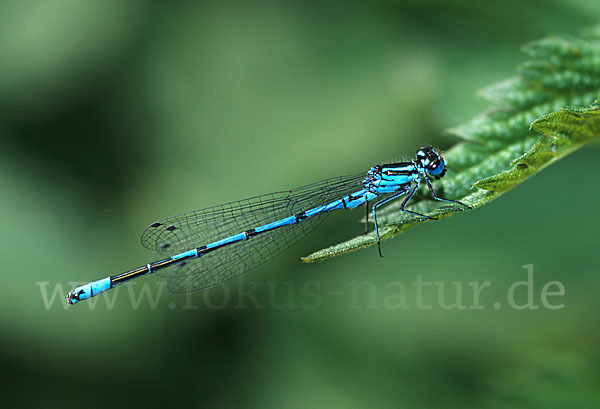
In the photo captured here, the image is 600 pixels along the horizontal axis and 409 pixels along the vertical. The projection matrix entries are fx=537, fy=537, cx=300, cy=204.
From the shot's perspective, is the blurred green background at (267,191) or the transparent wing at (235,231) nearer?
the blurred green background at (267,191)

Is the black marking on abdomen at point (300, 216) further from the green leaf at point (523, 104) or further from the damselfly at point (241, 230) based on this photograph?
the green leaf at point (523, 104)

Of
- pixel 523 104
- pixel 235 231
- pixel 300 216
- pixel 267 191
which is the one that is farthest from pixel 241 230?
pixel 523 104

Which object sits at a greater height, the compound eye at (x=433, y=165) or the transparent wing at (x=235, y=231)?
the compound eye at (x=433, y=165)

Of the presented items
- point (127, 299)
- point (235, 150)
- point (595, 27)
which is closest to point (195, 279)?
point (127, 299)

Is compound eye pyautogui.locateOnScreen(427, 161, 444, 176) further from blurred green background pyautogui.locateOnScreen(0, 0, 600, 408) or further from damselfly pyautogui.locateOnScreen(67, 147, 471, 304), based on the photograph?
blurred green background pyautogui.locateOnScreen(0, 0, 600, 408)

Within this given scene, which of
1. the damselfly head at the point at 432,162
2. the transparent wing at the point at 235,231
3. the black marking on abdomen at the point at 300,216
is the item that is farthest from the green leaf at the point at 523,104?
the black marking on abdomen at the point at 300,216

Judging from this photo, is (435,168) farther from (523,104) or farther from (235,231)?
(235,231)

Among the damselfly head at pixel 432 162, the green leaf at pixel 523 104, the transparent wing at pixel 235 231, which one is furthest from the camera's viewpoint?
the transparent wing at pixel 235 231

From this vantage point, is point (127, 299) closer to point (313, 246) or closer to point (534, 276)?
point (313, 246)

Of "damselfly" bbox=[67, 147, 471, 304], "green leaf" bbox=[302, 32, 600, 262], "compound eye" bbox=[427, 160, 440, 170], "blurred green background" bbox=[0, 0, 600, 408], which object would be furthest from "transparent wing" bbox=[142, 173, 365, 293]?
"green leaf" bbox=[302, 32, 600, 262]
